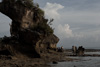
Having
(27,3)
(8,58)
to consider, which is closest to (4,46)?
(8,58)

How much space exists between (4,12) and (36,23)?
8.72 meters

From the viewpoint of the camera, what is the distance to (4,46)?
1550 inches

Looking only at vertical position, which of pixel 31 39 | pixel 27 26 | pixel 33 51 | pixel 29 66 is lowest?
pixel 29 66

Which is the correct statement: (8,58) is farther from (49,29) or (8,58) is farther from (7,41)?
(49,29)

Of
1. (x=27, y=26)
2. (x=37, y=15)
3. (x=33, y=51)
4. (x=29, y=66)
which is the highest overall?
(x=37, y=15)

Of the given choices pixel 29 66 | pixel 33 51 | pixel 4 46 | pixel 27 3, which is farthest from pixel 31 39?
pixel 29 66

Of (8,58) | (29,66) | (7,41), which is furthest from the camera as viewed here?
(7,41)

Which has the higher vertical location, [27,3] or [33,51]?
[27,3]

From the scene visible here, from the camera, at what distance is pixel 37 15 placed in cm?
4725

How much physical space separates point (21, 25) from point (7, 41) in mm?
6083

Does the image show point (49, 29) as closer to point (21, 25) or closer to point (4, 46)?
point (21, 25)

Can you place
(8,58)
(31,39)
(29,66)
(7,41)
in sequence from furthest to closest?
(7,41), (31,39), (8,58), (29,66)

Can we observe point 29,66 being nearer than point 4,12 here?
Yes

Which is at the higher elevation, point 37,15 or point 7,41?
point 37,15
